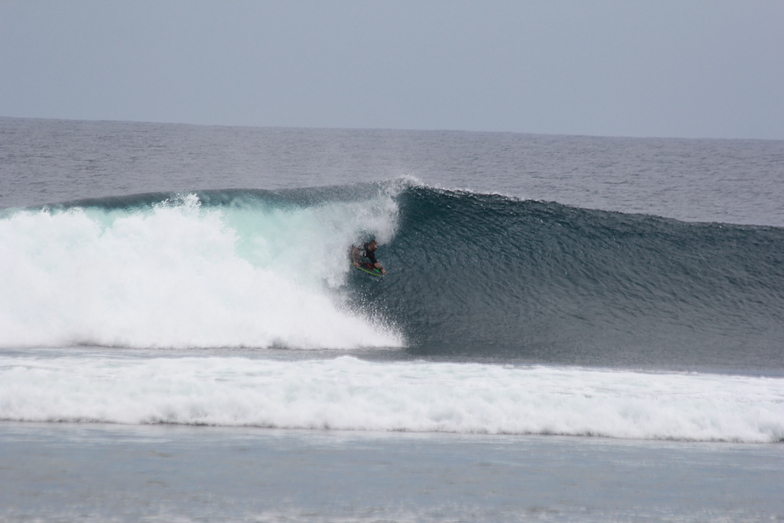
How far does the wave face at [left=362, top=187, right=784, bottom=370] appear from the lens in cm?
1306

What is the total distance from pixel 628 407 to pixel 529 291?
7138 mm

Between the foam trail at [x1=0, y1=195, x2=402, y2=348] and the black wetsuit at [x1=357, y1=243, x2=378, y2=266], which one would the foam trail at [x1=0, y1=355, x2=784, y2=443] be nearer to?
the foam trail at [x1=0, y1=195, x2=402, y2=348]

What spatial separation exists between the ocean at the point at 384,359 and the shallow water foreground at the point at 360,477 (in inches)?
1.1

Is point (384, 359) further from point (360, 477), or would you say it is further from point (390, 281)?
point (360, 477)

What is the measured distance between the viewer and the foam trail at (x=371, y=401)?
7262 millimetres

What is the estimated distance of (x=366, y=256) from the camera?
577 inches

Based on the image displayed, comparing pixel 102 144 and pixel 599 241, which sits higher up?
pixel 102 144

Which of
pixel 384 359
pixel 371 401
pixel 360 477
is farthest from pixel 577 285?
pixel 360 477

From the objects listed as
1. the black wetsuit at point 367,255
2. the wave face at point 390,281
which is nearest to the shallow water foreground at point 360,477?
the wave face at point 390,281

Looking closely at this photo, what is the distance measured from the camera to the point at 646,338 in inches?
533

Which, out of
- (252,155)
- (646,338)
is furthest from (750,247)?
(252,155)

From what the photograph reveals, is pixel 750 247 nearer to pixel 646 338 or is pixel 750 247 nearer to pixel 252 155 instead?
pixel 646 338

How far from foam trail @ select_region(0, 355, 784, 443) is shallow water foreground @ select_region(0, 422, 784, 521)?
31cm

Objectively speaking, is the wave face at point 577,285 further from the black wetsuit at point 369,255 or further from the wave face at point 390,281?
the black wetsuit at point 369,255
